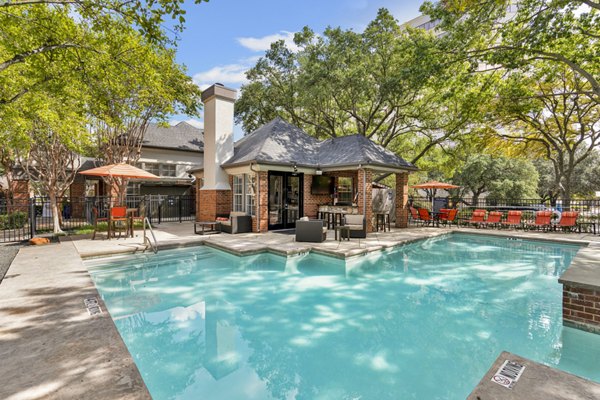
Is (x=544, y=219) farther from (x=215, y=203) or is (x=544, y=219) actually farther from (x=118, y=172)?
(x=118, y=172)

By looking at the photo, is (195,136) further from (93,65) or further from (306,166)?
(93,65)

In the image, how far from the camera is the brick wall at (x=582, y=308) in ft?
13.8

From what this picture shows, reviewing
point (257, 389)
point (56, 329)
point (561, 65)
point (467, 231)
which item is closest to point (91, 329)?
point (56, 329)

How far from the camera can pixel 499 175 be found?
23.0 metres

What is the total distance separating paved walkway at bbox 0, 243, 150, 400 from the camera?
239 cm

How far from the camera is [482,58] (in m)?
10.9

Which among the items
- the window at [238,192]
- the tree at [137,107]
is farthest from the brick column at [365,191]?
the tree at [137,107]

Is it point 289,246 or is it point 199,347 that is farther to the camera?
point 289,246

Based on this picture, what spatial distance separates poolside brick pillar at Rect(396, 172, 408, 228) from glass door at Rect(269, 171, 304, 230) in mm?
5004

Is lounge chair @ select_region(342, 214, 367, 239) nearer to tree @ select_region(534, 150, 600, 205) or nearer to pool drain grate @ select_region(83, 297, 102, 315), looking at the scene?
pool drain grate @ select_region(83, 297, 102, 315)

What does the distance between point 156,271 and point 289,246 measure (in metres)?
3.85

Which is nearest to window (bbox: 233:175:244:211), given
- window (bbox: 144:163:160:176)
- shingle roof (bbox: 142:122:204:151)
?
shingle roof (bbox: 142:122:204:151)

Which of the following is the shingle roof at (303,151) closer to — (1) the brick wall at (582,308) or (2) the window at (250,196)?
(2) the window at (250,196)

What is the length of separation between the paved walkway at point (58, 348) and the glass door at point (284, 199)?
8.08 metres
